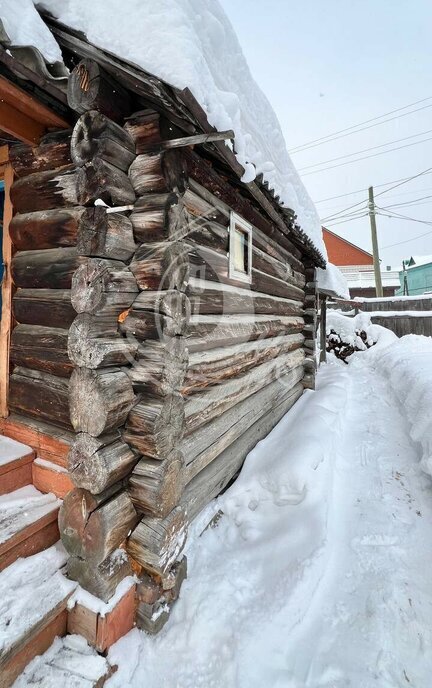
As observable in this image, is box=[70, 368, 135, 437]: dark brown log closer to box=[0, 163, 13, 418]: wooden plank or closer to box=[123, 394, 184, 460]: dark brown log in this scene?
box=[123, 394, 184, 460]: dark brown log

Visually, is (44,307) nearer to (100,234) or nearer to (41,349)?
(41,349)

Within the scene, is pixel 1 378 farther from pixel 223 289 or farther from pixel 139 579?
pixel 223 289

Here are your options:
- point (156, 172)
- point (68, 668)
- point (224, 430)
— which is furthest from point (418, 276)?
point (68, 668)

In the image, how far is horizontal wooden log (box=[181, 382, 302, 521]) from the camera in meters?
2.51

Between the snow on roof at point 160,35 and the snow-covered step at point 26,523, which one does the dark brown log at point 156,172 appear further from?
the snow-covered step at point 26,523

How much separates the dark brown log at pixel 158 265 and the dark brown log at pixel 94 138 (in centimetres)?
53

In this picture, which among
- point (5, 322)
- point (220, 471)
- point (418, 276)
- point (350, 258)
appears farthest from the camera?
point (350, 258)

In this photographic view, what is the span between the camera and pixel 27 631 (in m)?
1.47

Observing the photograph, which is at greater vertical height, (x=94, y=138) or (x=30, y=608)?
(x=94, y=138)

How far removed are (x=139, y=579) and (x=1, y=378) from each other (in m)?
1.68

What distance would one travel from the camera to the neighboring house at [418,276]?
25.9 metres

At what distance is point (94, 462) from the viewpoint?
173 centimetres

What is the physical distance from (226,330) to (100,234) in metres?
1.43

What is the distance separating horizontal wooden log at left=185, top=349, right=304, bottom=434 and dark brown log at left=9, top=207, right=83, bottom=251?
54.2 inches
